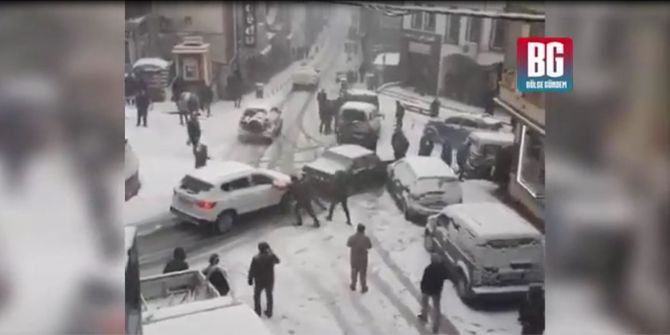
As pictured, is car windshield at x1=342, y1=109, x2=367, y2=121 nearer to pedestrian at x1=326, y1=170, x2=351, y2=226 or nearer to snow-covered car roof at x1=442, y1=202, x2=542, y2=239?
pedestrian at x1=326, y1=170, x2=351, y2=226

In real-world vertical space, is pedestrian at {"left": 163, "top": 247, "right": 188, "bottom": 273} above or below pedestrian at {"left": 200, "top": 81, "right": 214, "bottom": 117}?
below

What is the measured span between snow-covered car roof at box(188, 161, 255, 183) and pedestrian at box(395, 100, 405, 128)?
0.33 meters

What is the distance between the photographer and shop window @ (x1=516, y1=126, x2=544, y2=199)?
1.65 m

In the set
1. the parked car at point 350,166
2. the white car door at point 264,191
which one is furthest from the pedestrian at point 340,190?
the white car door at point 264,191

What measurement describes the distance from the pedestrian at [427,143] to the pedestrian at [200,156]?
0.47 metres

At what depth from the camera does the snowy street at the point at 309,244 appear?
1.60 meters

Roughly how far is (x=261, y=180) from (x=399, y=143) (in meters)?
0.31

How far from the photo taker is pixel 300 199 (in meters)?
1.65

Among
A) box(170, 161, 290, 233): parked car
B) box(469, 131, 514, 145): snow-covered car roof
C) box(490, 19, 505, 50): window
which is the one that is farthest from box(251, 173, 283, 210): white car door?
box(490, 19, 505, 50): window

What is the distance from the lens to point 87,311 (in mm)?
1488

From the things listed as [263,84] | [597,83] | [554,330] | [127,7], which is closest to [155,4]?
[127,7]

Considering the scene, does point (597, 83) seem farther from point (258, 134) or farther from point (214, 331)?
point (214, 331)

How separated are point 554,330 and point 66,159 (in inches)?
42.8

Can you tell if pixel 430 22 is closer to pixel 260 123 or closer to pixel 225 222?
pixel 260 123
